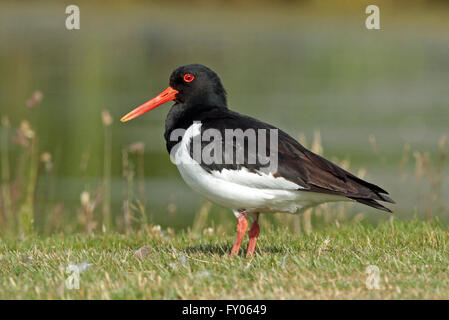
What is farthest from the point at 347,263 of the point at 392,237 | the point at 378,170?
the point at 378,170

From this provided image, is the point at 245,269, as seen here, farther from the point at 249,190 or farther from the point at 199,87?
the point at 199,87

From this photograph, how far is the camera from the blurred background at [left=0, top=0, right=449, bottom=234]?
437 inches

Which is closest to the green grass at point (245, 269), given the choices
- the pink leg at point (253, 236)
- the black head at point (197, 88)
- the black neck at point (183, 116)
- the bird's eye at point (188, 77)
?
the pink leg at point (253, 236)

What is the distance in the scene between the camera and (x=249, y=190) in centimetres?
576

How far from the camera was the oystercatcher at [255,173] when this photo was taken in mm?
5703

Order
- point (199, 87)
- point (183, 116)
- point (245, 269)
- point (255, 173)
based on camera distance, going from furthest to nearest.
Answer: point (199, 87), point (183, 116), point (255, 173), point (245, 269)

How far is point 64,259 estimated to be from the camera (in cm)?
582

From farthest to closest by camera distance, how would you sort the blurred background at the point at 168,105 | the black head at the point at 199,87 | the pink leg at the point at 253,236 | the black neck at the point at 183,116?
the blurred background at the point at 168,105 → the black head at the point at 199,87 → the black neck at the point at 183,116 → the pink leg at the point at 253,236

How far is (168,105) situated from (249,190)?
15353mm

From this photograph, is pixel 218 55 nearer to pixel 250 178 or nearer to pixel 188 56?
pixel 188 56

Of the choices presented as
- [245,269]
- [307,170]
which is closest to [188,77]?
[307,170]

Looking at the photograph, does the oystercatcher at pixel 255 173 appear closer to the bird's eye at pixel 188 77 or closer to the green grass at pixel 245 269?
the green grass at pixel 245 269

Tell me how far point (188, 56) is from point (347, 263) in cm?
2491

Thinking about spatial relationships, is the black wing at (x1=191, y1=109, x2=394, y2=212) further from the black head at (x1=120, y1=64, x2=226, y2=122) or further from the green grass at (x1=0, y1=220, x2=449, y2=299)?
the black head at (x1=120, y1=64, x2=226, y2=122)
